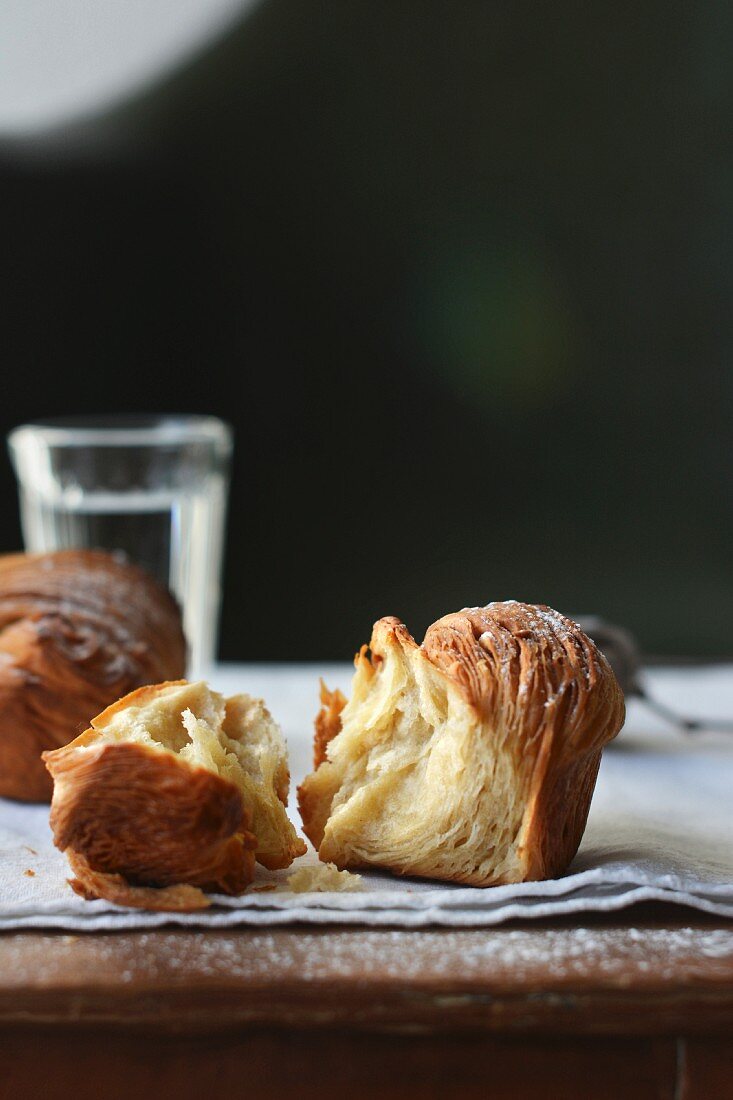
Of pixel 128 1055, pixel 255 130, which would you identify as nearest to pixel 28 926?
pixel 128 1055

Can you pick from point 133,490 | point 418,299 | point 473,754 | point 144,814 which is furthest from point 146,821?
point 418,299

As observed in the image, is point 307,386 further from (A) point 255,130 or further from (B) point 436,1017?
(B) point 436,1017

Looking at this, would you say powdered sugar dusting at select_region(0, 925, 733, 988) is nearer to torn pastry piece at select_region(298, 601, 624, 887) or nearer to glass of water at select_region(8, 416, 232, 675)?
torn pastry piece at select_region(298, 601, 624, 887)

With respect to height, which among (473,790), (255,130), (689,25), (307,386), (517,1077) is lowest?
(517,1077)

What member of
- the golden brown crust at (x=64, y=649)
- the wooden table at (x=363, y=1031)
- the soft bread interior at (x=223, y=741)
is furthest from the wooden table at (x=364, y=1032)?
the golden brown crust at (x=64, y=649)

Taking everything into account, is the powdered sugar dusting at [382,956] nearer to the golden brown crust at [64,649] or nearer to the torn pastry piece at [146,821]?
the torn pastry piece at [146,821]

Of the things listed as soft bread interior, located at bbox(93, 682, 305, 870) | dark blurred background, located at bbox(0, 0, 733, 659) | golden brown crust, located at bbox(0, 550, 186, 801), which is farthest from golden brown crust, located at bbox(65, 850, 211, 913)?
dark blurred background, located at bbox(0, 0, 733, 659)
